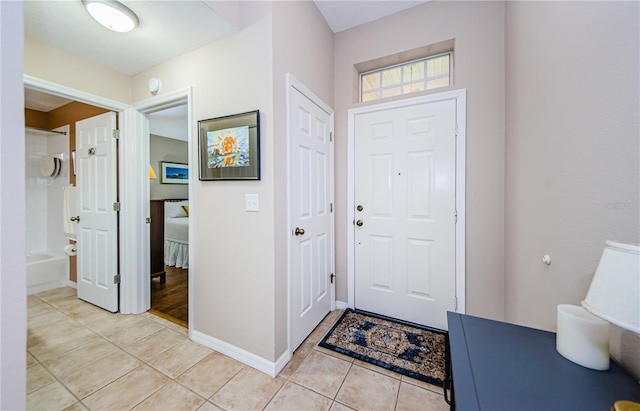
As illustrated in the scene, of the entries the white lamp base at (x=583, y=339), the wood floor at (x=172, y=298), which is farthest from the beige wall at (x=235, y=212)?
the white lamp base at (x=583, y=339)

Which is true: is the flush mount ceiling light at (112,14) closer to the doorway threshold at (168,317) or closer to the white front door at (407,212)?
the white front door at (407,212)

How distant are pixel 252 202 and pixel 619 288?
1.60 meters

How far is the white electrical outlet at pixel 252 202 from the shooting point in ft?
5.34

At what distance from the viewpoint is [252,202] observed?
165cm

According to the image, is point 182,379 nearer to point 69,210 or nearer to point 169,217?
point 69,210

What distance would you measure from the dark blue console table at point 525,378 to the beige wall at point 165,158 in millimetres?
5534

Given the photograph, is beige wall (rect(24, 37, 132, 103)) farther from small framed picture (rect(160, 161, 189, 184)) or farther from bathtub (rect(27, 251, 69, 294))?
small framed picture (rect(160, 161, 189, 184))

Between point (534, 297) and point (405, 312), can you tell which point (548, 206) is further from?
point (405, 312)

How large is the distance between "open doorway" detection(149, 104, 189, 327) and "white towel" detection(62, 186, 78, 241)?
0.83 m

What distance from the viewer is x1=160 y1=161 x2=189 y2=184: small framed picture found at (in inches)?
196

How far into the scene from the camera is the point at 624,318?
1.56ft

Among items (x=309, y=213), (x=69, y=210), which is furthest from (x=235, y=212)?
(x=69, y=210)

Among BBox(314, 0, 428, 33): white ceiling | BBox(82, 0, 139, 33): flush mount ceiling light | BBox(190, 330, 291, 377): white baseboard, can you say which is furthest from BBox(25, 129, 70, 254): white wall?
BBox(314, 0, 428, 33): white ceiling

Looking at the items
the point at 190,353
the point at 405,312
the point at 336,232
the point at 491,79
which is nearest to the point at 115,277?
the point at 190,353
